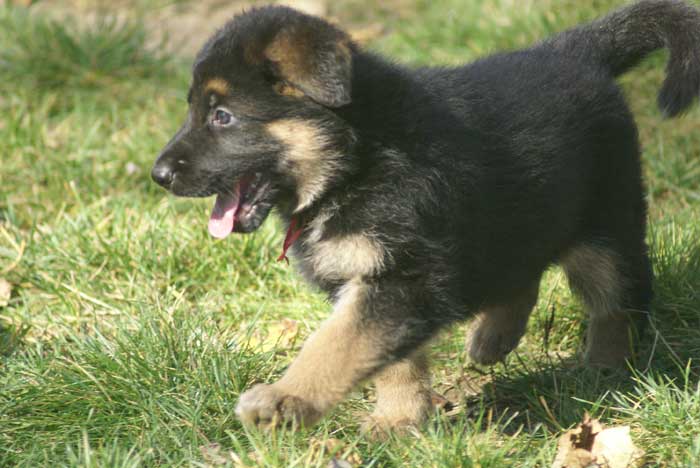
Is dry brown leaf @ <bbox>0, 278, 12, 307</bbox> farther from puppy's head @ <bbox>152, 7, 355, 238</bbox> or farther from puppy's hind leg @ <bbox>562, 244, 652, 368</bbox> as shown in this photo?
puppy's hind leg @ <bbox>562, 244, 652, 368</bbox>

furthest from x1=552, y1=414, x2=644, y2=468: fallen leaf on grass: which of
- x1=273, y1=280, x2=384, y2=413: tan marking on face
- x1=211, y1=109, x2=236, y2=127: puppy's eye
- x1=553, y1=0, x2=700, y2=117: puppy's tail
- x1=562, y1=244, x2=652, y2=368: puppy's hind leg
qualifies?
x1=211, y1=109, x2=236, y2=127: puppy's eye

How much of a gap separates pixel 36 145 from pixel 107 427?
9.22ft

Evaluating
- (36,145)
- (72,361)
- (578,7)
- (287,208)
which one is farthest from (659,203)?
(36,145)

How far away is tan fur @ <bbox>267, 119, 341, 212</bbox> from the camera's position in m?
3.18

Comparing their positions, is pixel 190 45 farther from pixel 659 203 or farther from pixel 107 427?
pixel 107 427

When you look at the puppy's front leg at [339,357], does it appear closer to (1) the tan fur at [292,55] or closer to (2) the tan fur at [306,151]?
(2) the tan fur at [306,151]

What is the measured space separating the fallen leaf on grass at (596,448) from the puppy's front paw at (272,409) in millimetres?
791

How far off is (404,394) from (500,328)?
644 mm

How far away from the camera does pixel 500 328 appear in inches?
158

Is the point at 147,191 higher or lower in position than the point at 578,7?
lower

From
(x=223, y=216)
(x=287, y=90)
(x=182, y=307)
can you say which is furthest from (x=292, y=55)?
(x=182, y=307)

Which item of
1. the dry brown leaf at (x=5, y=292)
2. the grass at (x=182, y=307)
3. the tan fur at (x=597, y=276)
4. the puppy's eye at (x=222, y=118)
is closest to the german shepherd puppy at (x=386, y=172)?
the puppy's eye at (x=222, y=118)

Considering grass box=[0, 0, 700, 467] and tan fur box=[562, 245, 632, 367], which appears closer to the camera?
grass box=[0, 0, 700, 467]

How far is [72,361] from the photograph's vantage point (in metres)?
3.55
